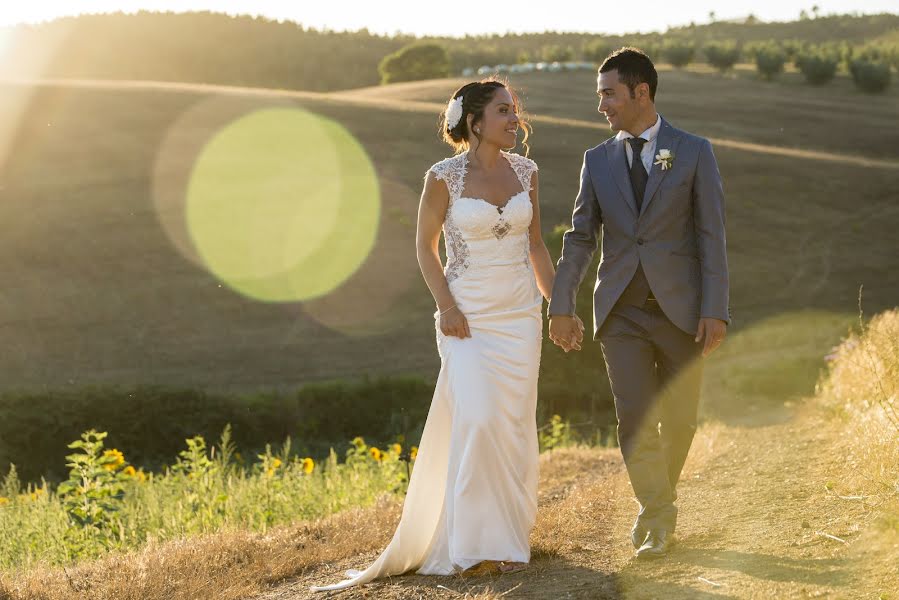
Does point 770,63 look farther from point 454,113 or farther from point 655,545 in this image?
point 655,545

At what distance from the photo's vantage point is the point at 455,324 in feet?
18.1

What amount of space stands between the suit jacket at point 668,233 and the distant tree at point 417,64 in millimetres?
94580

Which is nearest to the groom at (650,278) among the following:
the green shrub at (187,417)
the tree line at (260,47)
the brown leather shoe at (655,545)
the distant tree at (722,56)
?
the brown leather shoe at (655,545)

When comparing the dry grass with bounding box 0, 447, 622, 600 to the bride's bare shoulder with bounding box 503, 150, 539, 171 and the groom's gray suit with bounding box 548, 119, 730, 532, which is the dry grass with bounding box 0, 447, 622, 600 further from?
the bride's bare shoulder with bounding box 503, 150, 539, 171

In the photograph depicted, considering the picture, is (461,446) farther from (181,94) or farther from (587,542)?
(181,94)

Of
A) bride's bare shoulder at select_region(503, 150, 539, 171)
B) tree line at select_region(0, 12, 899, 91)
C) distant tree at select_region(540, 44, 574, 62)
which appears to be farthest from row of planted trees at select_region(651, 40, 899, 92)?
bride's bare shoulder at select_region(503, 150, 539, 171)

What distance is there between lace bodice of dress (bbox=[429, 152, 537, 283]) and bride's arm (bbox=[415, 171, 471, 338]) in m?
0.05

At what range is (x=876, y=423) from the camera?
7133mm

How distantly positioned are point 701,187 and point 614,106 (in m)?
0.61

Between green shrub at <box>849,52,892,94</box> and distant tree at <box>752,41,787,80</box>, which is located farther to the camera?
distant tree at <box>752,41,787,80</box>

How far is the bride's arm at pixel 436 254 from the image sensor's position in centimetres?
552

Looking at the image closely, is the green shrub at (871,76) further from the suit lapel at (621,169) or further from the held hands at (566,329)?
the held hands at (566,329)

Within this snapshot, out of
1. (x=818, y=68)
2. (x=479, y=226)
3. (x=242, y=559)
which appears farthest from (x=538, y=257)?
(x=818, y=68)

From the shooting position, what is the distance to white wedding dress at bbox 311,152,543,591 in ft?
17.8
